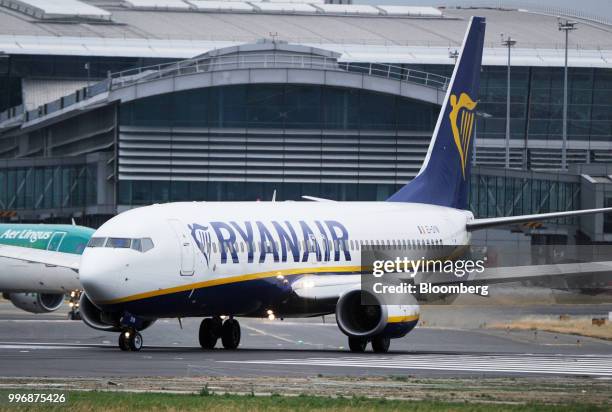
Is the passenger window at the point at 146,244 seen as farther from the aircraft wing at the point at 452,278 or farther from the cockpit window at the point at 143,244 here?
the aircraft wing at the point at 452,278

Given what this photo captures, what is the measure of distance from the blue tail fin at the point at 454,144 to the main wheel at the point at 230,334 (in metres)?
9.55

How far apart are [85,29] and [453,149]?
87.2 metres

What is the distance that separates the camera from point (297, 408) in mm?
23938

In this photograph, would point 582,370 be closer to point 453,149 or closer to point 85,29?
point 453,149

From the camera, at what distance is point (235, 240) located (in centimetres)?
4059

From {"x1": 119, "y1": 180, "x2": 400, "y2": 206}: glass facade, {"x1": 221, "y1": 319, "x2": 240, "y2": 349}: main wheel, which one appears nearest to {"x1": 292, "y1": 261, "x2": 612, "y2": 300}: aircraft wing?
{"x1": 221, "y1": 319, "x2": 240, "y2": 349}: main wheel

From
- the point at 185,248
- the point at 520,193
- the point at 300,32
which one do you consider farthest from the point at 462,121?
the point at 300,32

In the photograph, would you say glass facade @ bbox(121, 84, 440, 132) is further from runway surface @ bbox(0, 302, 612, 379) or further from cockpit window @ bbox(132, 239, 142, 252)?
cockpit window @ bbox(132, 239, 142, 252)

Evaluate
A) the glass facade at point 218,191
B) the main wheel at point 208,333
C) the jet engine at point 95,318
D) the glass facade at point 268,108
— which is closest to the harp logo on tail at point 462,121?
the main wheel at point 208,333

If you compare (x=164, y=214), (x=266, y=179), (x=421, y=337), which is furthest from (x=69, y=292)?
(x=266, y=179)

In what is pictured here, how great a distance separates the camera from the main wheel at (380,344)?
4044cm

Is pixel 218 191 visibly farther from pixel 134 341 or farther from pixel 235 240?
pixel 134 341

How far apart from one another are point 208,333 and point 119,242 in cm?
533

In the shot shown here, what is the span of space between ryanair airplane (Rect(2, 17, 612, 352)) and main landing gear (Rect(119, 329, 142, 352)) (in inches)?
1.5
